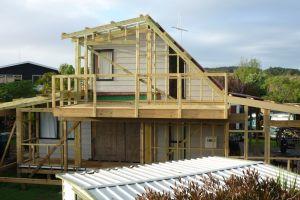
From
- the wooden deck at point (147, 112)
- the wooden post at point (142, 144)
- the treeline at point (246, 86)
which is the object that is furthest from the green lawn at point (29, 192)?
the treeline at point (246, 86)

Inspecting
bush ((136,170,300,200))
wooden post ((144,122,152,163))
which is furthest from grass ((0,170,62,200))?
bush ((136,170,300,200))

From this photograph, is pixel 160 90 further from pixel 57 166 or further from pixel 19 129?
pixel 19 129

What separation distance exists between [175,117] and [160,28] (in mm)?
4780

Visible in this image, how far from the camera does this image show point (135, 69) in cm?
1788

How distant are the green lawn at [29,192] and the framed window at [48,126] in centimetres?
268

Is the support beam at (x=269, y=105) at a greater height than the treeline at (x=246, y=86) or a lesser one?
lesser

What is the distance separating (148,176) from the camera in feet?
26.0

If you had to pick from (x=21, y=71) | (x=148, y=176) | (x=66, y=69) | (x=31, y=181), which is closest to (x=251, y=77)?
(x=66, y=69)

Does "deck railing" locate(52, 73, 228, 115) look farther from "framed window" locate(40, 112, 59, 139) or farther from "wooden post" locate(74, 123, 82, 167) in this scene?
"wooden post" locate(74, 123, 82, 167)

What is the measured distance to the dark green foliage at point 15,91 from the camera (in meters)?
28.1

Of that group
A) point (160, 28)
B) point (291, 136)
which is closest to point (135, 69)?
point (160, 28)

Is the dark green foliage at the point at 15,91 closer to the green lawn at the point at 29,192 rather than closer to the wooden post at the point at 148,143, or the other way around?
the green lawn at the point at 29,192

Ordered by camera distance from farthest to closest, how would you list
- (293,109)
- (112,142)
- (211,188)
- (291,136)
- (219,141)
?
(291,136) < (112,142) < (219,141) < (293,109) < (211,188)

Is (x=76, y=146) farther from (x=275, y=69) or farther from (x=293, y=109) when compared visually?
(x=275, y=69)
